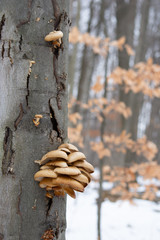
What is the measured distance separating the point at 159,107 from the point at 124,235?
13395mm

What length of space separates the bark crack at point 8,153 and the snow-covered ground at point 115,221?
4.31 m

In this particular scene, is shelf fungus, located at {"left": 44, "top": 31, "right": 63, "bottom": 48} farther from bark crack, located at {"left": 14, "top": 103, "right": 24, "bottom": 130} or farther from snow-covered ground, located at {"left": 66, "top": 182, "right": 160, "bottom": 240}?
snow-covered ground, located at {"left": 66, "top": 182, "right": 160, "bottom": 240}

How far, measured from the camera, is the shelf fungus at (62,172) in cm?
90

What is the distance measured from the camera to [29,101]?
1.00m

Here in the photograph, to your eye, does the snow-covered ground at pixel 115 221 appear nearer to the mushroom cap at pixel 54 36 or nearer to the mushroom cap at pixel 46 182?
the mushroom cap at pixel 46 182

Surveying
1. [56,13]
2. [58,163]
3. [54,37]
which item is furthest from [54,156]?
[56,13]

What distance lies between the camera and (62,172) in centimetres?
89

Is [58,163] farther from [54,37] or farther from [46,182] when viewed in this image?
[54,37]

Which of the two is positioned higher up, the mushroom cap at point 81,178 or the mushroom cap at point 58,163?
the mushroom cap at point 58,163

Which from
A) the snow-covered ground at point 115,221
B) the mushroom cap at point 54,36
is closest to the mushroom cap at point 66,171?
the mushroom cap at point 54,36

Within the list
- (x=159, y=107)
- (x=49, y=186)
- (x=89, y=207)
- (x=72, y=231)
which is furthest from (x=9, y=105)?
(x=159, y=107)

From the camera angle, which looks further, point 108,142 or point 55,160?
point 108,142

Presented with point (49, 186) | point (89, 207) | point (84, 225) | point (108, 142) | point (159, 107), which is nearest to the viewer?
point (49, 186)

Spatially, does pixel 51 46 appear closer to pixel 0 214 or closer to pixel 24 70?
pixel 24 70
